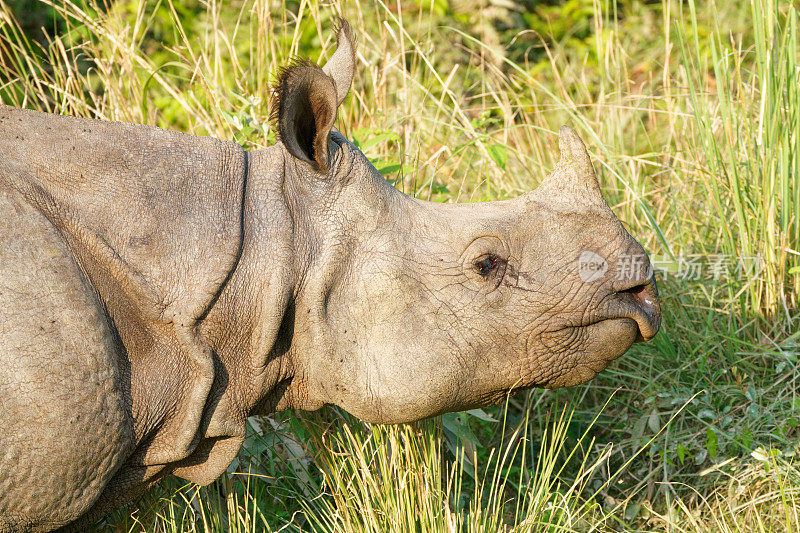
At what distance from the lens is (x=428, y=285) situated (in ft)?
8.60

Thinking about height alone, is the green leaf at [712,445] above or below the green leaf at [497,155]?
below

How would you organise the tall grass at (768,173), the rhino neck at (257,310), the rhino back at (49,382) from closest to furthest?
the rhino back at (49,382)
the rhino neck at (257,310)
the tall grass at (768,173)

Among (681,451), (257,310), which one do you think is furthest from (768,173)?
(257,310)

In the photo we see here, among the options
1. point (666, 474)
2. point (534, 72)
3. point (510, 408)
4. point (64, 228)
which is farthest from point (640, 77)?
point (64, 228)

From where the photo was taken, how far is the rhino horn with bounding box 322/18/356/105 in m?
2.68

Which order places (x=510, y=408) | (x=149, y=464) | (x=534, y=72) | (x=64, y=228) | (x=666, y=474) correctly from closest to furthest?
(x=64, y=228), (x=149, y=464), (x=666, y=474), (x=510, y=408), (x=534, y=72)

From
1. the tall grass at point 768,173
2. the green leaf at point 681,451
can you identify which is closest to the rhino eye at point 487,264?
the green leaf at point 681,451

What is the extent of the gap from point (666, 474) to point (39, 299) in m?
2.35

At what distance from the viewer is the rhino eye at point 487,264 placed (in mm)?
2656

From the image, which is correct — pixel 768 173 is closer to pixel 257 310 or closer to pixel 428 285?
pixel 428 285

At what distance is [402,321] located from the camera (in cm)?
258

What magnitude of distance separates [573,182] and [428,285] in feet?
1.71

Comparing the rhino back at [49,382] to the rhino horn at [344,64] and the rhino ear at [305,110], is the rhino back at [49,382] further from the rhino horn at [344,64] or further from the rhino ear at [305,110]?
A: the rhino horn at [344,64]

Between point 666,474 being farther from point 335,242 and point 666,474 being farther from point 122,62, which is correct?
point 122,62
